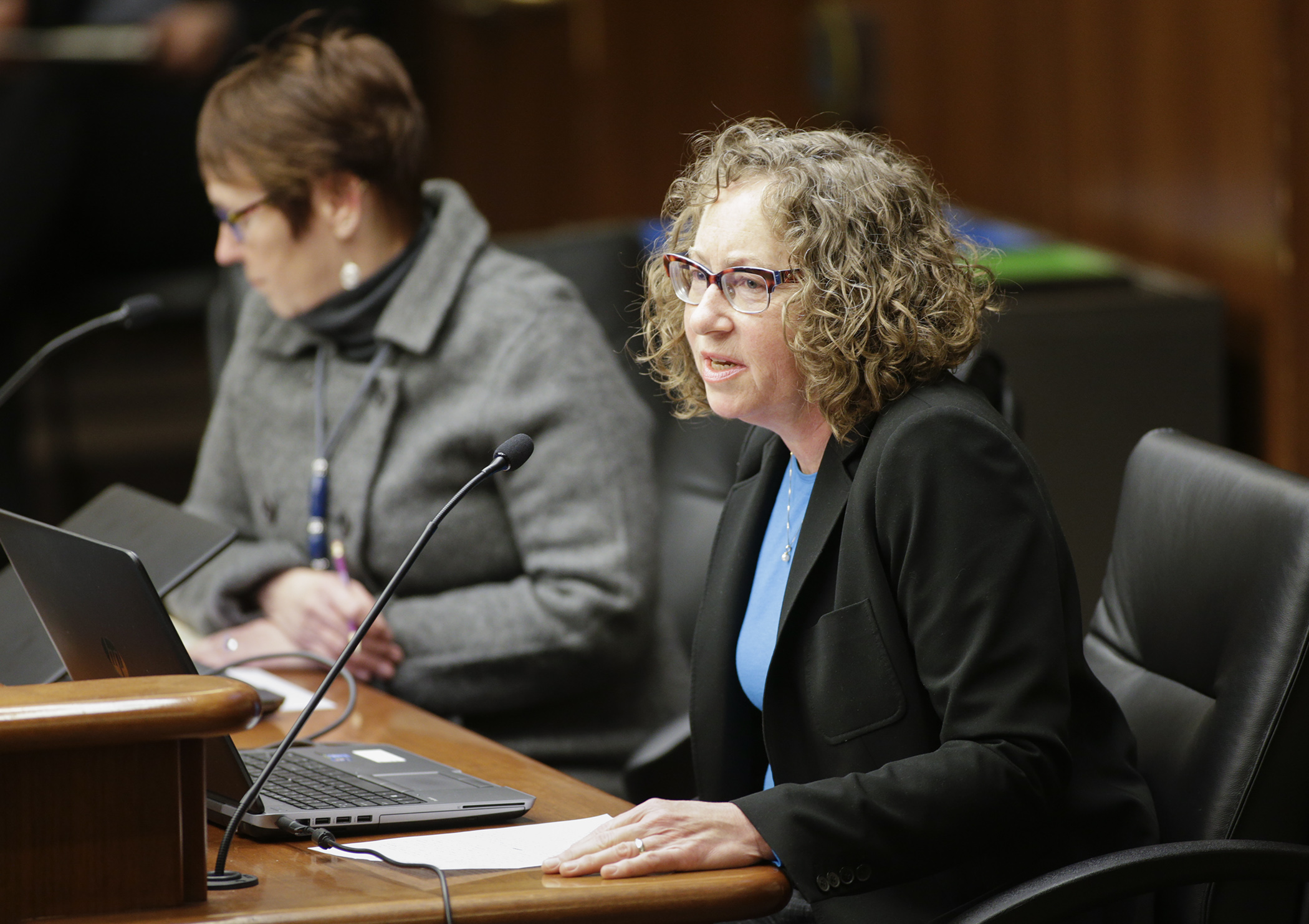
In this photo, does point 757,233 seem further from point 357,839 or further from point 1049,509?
point 357,839

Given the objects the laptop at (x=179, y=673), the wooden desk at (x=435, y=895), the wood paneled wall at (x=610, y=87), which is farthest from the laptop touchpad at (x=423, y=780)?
the wood paneled wall at (x=610, y=87)

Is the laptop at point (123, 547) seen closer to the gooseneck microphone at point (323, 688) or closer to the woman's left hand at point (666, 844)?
A: the gooseneck microphone at point (323, 688)

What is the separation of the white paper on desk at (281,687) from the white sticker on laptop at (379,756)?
0.21 meters

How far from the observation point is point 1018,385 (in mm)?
2771

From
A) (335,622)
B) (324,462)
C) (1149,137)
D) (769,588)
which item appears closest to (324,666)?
(335,622)

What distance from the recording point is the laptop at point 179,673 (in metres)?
1.17

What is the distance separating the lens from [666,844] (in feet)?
3.76

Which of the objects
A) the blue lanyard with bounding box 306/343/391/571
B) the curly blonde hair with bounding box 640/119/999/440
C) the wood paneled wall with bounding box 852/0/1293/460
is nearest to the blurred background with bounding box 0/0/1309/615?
the wood paneled wall with bounding box 852/0/1293/460

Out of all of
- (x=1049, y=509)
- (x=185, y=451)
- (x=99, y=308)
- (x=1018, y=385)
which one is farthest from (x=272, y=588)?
(x=185, y=451)

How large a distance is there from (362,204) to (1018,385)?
1.28 metres

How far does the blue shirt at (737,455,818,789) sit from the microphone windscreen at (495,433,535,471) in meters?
0.27

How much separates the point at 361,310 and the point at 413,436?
0.65 ft

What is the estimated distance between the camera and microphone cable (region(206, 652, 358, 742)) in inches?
63.7

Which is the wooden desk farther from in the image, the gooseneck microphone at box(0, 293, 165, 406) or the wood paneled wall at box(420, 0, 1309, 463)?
the wood paneled wall at box(420, 0, 1309, 463)
